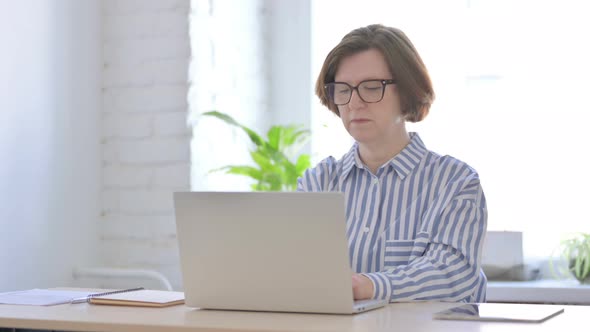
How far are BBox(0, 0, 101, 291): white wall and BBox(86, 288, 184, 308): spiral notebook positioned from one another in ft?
2.66

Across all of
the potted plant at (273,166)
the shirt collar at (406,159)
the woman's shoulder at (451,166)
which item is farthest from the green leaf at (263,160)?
the woman's shoulder at (451,166)

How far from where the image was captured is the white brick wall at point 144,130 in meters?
3.10

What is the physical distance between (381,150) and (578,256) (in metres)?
1.12

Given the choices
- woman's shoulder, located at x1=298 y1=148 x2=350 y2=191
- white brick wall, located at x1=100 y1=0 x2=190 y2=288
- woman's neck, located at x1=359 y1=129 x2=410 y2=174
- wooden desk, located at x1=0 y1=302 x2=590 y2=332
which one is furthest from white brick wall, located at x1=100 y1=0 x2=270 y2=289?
wooden desk, located at x1=0 y1=302 x2=590 y2=332

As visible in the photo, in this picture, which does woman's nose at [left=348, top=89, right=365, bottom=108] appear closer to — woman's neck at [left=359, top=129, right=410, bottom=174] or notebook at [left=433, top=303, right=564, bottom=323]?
woman's neck at [left=359, top=129, right=410, bottom=174]

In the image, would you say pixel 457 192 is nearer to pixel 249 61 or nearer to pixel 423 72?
pixel 423 72

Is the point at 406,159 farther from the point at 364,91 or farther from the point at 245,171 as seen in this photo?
the point at 245,171

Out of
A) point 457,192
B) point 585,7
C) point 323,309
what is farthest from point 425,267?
point 585,7

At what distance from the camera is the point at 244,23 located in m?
3.49

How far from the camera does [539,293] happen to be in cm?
288

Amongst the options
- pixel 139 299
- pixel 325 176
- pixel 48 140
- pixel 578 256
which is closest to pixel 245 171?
pixel 48 140

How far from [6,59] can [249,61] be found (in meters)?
1.06

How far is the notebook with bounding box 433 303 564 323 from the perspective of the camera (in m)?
1.61

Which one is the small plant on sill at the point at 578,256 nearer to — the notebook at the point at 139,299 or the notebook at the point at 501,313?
the notebook at the point at 501,313
